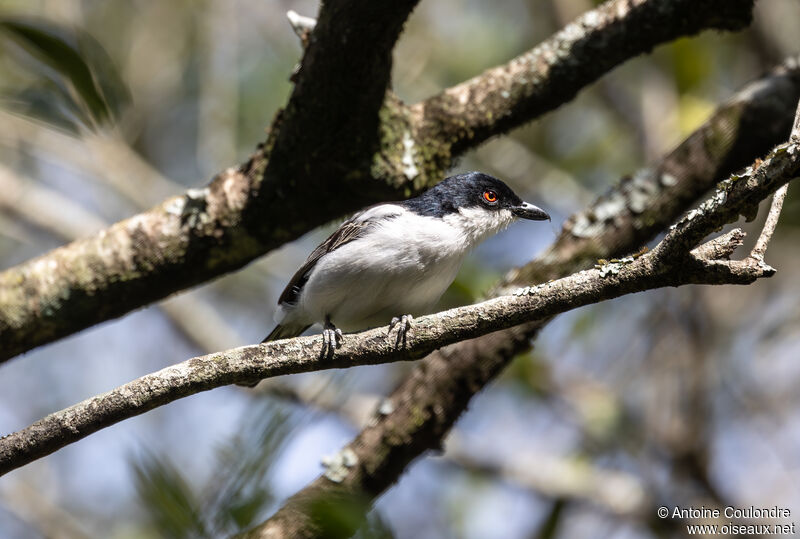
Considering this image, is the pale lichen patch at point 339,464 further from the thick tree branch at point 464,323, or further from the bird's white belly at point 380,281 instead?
the thick tree branch at point 464,323

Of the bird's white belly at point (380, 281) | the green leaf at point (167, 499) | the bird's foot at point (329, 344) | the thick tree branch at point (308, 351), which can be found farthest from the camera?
the bird's white belly at point (380, 281)

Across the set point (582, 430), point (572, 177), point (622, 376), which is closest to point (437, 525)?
point (582, 430)

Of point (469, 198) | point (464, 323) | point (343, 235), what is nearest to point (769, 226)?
point (464, 323)

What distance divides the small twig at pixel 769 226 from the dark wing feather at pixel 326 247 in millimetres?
1945

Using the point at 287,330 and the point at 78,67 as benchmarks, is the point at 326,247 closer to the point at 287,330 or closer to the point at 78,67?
the point at 287,330

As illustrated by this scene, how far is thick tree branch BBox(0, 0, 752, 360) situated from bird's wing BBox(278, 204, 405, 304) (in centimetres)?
7

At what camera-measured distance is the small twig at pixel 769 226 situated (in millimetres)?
2293

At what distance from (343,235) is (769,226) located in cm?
212

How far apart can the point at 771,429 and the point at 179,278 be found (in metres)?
4.29

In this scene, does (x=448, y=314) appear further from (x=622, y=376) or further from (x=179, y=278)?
(x=622, y=376)

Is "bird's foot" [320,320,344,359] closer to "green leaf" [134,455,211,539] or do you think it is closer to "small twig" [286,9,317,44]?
"green leaf" [134,455,211,539]

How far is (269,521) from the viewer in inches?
134

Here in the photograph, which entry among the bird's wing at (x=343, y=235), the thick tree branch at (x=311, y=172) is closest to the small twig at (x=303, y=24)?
the thick tree branch at (x=311, y=172)

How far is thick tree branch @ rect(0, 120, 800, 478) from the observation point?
229 cm
